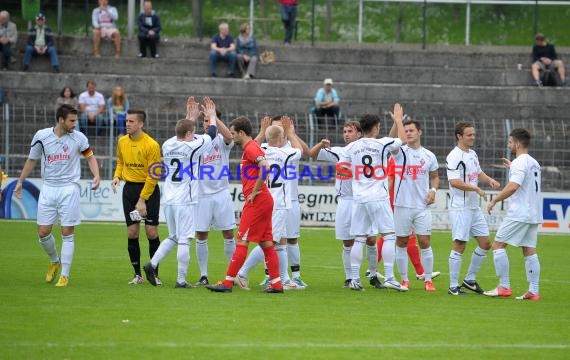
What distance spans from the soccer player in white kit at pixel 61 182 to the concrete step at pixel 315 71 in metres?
17.0

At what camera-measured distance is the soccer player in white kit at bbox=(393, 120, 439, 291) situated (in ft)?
46.8

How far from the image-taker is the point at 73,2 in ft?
110

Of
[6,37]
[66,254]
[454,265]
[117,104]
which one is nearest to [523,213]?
[454,265]

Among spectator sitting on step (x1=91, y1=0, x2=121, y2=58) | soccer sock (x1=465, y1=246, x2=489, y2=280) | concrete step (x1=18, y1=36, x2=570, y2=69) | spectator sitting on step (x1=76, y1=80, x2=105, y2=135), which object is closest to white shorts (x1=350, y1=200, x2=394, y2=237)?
soccer sock (x1=465, y1=246, x2=489, y2=280)

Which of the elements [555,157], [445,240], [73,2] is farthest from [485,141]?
[73,2]

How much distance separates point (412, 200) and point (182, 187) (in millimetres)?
3215

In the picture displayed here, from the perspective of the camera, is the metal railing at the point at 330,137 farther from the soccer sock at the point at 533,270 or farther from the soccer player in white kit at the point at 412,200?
the soccer sock at the point at 533,270

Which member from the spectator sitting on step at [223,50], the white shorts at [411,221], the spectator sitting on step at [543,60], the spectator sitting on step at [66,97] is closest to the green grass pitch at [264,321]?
the white shorts at [411,221]

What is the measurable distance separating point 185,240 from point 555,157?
1441 cm

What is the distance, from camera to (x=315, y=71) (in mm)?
30859

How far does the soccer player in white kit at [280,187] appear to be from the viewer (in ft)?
45.4

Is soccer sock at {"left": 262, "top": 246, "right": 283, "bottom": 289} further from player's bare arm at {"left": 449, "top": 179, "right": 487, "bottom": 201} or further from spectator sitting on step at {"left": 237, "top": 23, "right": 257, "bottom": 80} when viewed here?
spectator sitting on step at {"left": 237, "top": 23, "right": 257, "bottom": 80}

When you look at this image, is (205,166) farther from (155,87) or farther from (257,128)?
(155,87)

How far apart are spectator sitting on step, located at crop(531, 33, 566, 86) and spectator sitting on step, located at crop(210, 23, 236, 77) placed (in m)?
8.95
